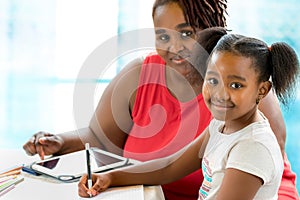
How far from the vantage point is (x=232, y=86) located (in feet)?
3.05

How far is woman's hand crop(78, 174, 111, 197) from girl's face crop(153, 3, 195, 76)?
0.37 metres

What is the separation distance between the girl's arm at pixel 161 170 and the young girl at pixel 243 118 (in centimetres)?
4

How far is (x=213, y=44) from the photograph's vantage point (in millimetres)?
1114

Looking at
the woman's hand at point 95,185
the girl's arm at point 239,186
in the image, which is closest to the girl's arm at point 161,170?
the woman's hand at point 95,185

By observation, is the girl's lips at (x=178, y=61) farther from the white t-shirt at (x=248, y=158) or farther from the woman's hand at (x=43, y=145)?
the woman's hand at (x=43, y=145)

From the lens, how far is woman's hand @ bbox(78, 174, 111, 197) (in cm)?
101

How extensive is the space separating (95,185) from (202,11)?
1.74 feet

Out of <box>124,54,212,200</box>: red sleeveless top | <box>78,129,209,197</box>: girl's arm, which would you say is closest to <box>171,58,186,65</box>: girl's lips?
<box>124,54,212,200</box>: red sleeveless top

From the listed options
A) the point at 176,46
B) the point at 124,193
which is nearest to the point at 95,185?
the point at 124,193

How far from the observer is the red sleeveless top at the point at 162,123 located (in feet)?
4.18

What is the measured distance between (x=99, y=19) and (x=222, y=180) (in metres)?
2.07

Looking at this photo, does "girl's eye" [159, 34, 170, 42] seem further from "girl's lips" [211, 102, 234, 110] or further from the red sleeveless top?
"girl's lips" [211, 102, 234, 110]

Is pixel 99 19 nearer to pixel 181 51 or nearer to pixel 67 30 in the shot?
pixel 67 30

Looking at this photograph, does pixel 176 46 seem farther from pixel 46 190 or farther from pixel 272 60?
pixel 46 190
